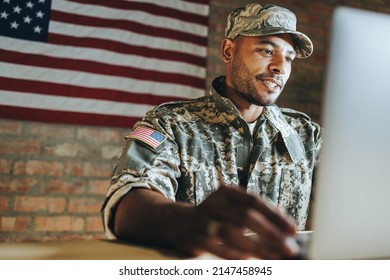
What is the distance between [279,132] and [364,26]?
815 millimetres

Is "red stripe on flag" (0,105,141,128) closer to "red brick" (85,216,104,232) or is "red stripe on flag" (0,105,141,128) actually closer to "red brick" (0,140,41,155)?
"red brick" (0,140,41,155)

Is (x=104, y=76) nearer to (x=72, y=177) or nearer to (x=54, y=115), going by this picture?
(x=54, y=115)

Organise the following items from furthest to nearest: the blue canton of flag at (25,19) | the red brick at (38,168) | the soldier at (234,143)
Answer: the red brick at (38,168) < the blue canton of flag at (25,19) < the soldier at (234,143)

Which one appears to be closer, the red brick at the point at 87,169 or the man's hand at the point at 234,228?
the man's hand at the point at 234,228

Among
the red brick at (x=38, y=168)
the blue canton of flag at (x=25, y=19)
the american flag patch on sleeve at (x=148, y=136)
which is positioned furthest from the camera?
the red brick at (x=38, y=168)

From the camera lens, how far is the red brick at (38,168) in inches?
80.7

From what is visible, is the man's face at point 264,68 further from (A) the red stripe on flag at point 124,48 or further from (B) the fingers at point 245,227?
(A) the red stripe on flag at point 124,48

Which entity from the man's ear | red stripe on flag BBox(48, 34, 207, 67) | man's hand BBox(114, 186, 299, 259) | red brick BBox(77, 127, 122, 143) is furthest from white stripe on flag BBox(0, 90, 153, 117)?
man's hand BBox(114, 186, 299, 259)

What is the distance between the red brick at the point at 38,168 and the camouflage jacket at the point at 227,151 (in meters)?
1.13

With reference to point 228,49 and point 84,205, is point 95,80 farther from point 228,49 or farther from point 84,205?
point 228,49

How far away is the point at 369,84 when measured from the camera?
451 mm

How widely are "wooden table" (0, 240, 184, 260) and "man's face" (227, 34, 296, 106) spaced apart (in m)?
0.81

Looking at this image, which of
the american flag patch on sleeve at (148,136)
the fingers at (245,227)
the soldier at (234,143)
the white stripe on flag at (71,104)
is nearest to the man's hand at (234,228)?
the fingers at (245,227)
